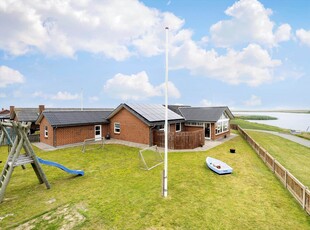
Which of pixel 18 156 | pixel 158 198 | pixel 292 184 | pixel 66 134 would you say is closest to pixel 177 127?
pixel 66 134

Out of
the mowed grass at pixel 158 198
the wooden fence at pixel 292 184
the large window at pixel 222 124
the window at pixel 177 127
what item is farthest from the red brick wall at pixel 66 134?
the wooden fence at pixel 292 184

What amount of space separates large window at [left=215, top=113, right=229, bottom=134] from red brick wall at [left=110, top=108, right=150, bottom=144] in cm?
1095

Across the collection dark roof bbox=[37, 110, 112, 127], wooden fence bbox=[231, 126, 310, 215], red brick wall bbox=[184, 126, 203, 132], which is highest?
dark roof bbox=[37, 110, 112, 127]

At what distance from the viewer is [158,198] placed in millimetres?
10000

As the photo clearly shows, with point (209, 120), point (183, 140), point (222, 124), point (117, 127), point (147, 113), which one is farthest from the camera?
point (222, 124)

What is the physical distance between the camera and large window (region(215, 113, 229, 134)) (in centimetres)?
2813

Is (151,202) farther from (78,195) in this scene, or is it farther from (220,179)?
(220,179)

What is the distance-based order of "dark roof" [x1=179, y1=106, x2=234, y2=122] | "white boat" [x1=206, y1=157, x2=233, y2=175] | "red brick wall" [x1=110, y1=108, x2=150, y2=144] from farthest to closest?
1. "dark roof" [x1=179, y1=106, x2=234, y2=122]
2. "red brick wall" [x1=110, y1=108, x2=150, y2=144]
3. "white boat" [x1=206, y1=157, x2=233, y2=175]

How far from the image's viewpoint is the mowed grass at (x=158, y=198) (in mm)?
8039

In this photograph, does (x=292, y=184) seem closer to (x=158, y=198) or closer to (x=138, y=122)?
(x=158, y=198)

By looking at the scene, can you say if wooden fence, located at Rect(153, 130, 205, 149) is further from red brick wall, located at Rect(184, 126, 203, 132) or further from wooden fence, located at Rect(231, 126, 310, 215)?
wooden fence, located at Rect(231, 126, 310, 215)

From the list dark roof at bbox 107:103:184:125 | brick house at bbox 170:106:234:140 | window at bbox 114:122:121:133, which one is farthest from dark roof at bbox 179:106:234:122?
window at bbox 114:122:121:133

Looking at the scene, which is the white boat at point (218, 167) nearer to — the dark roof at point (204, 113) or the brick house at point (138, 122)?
the brick house at point (138, 122)

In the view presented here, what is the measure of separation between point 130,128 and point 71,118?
8.34 m
